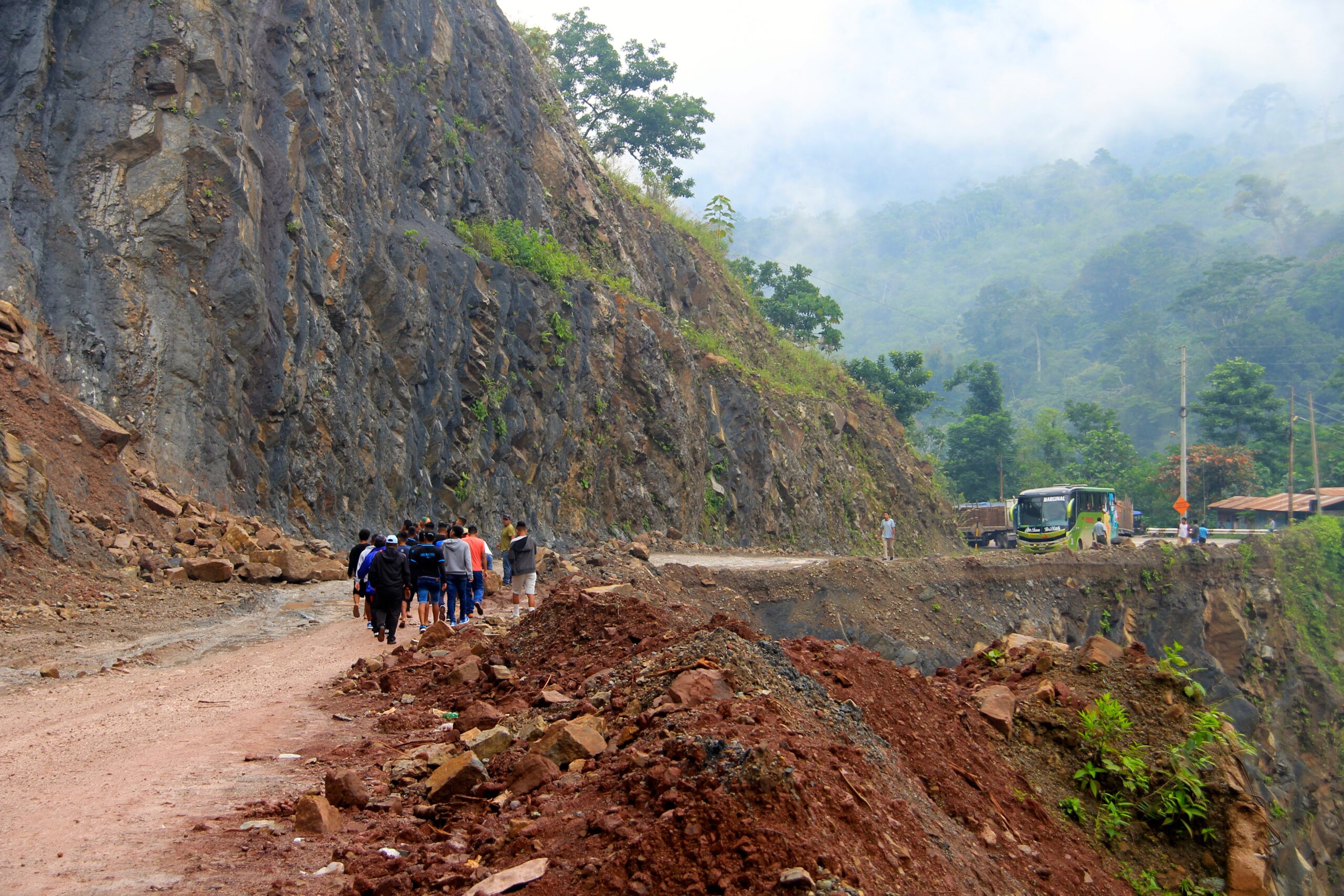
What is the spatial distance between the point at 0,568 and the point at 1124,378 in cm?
9220

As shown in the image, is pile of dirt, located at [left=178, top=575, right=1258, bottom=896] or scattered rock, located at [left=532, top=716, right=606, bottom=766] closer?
pile of dirt, located at [left=178, top=575, right=1258, bottom=896]

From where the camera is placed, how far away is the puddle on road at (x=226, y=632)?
343 inches

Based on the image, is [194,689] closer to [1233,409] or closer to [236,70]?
[236,70]

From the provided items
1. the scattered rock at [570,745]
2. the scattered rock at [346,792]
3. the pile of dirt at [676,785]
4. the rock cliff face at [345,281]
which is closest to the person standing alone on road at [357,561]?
the pile of dirt at [676,785]

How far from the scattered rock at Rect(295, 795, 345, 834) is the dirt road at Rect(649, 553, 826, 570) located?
15.4 m

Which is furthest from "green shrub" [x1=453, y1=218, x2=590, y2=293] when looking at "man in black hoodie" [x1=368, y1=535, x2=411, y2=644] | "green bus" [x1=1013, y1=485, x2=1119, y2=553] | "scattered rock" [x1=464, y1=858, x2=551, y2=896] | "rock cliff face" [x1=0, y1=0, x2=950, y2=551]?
"scattered rock" [x1=464, y1=858, x2=551, y2=896]

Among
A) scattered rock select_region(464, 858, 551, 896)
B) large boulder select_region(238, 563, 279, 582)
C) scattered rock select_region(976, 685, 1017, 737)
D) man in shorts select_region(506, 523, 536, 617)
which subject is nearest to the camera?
scattered rock select_region(464, 858, 551, 896)

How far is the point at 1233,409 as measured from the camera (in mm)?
56938

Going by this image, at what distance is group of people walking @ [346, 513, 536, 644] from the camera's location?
10461mm

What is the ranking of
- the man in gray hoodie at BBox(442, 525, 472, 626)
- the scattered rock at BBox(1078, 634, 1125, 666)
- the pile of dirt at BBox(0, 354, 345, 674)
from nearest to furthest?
the scattered rock at BBox(1078, 634, 1125, 666) < the pile of dirt at BBox(0, 354, 345, 674) < the man in gray hoodie at BBox(442, 525, 472, 626)

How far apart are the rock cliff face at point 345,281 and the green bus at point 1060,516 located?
35.6ft

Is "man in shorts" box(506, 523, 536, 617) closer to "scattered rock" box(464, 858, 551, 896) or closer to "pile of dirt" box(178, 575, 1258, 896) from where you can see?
"pile of dirt" box(178, 575, 1258, 896)

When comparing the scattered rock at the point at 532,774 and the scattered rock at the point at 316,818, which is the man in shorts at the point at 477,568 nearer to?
the scattered rock at the point at 316,818

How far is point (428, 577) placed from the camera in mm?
11805
